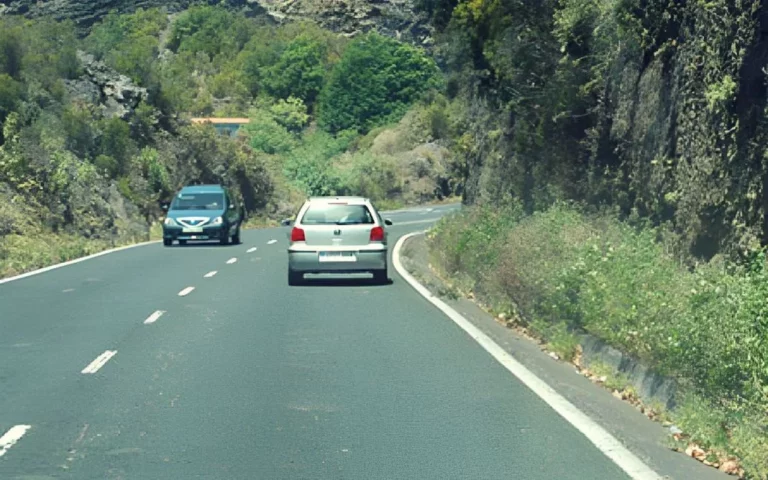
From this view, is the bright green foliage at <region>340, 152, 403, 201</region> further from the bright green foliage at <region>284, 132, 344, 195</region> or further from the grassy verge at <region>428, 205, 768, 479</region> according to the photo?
the grassy verge at <region>428, 205, 768, 479</region>

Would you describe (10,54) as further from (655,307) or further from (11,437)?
(11,437)

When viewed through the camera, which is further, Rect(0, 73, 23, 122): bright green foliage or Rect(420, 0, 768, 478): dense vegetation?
Rect(0, 73, 23, 122): bright green foliage

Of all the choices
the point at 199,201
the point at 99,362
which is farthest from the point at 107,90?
the point at 99,362

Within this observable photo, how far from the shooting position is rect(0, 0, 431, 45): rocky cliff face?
593 ft

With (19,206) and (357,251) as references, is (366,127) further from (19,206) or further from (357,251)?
(357,251)

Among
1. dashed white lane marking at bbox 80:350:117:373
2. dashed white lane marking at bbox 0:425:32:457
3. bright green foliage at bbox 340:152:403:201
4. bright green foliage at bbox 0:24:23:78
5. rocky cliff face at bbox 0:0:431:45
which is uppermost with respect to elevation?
rocky cliff face at bbox 0:0:431:45

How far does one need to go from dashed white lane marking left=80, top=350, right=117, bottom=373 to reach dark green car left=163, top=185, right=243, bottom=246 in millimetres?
26104

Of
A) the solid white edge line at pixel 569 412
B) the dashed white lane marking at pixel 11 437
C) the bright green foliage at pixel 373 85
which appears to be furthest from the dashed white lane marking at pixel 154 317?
the bright green foliage at pixel 373 85

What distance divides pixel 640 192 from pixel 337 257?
18.9 ft

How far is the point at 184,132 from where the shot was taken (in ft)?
226

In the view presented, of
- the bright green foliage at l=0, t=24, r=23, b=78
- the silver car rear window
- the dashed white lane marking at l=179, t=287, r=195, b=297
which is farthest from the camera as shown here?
the bright green foliage at l=0, t=24, r=23, b=78

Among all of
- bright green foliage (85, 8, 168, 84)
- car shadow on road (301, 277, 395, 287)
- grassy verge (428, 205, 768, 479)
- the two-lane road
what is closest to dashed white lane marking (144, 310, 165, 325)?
the two-lane road

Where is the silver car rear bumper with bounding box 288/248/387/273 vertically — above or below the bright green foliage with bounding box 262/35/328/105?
below

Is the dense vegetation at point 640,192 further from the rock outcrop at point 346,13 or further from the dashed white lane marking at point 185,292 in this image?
the rock outcrop at point 346,13
